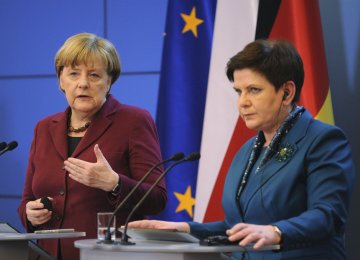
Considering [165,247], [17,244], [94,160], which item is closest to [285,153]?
[165,247]

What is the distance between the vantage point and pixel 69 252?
9.36 feet

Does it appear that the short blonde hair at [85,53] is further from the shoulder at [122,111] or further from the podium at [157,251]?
the podium at [157,251]

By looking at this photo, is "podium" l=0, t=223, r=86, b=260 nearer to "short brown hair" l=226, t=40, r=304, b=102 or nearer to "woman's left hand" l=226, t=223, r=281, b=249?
"woman's left hand" l=226, t=223, r=281, b=249

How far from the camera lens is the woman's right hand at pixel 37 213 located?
2801 millimetres

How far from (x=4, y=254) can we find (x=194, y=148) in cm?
156

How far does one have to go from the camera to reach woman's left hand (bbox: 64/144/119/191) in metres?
2.64

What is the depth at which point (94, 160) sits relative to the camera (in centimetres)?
293

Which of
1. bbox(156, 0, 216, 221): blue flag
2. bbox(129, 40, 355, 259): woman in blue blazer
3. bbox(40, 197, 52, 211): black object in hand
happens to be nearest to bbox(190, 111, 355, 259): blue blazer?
bbox(129, 40, 355, 259): woman in blue blazer

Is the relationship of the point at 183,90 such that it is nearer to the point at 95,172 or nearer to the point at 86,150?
the point at 86,150

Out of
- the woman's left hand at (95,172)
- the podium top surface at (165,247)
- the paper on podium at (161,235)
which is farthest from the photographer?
the woman's left hand at (95,172)

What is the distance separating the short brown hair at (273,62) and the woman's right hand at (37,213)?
924mm

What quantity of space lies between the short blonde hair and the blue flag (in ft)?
2.90

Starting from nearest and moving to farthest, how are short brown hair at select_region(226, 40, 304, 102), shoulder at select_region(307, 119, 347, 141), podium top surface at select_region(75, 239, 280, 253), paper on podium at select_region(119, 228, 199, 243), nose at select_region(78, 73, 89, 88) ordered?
podium top surface at select_region(75, 239, 280, 253) < paper on podium at select_region(119, 228, 199, 243) < shoulder at select_region(307, 119, 347, 141) < short brown hair at select_region(226, 40, 304, 102) < nose at select_region(78, 73, 89, 88)

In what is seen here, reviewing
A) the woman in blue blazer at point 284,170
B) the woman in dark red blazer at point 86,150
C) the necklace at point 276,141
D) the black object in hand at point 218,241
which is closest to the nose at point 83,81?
the woman in dark red blazer at point 86,150
